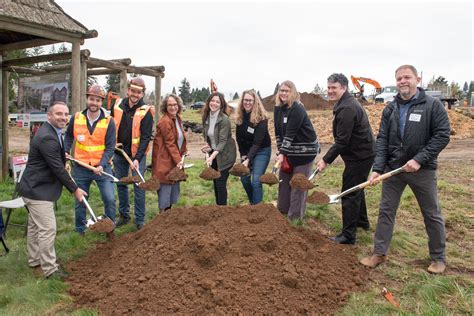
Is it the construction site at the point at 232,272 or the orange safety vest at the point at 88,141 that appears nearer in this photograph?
the construction site at the point at 232,272

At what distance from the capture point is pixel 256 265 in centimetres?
342


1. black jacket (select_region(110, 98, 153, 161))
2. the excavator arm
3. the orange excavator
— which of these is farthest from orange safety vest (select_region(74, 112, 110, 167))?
the excavator arm

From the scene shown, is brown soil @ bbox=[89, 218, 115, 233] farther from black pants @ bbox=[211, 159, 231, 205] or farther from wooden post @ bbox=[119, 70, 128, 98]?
wooden post @ bbox=[119, 70, 128, 98]

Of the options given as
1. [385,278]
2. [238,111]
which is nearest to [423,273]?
[385,278]

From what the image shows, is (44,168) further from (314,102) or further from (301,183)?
(314,102)

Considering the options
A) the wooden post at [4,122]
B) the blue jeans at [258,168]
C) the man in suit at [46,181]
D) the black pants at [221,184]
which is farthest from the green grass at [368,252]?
the black pants at [221,184]

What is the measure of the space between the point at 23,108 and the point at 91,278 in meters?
5.06

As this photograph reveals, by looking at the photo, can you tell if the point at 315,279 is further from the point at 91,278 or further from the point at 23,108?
the point at 23,108

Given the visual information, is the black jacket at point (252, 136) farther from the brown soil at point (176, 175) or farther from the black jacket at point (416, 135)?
the black jacket at point (416, 135)

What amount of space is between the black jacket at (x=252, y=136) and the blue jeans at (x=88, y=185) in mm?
1790

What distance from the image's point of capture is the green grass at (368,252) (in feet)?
10.7

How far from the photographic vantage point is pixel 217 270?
3.36m

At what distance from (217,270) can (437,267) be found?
86.4 inches

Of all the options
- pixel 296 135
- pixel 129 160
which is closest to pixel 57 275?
pixel 129 160
